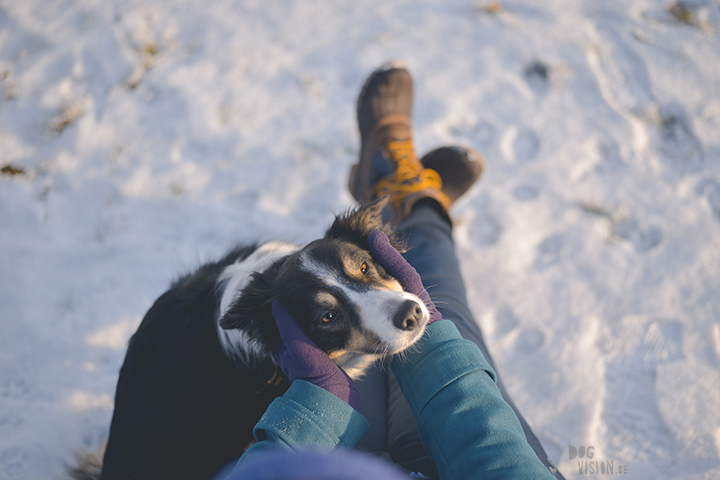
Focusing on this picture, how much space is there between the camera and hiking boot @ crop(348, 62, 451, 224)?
115 inches

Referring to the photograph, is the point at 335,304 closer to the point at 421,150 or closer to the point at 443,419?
the point at 443,419

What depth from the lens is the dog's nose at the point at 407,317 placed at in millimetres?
1616

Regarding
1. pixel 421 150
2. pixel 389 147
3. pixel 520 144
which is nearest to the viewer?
pixel 389 147

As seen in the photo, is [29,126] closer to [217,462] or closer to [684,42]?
[217,462]

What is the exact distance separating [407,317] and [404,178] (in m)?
1.56

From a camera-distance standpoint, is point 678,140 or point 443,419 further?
point 678,140

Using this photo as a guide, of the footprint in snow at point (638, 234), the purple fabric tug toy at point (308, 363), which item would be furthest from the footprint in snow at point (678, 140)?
the purple fabric tug toy at point (308, 363)

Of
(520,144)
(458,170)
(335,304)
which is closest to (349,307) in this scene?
(335,304)

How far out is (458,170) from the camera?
296 cm

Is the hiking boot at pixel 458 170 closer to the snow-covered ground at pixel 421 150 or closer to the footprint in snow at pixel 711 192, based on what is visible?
the snow-covered ground at pixel 421 150

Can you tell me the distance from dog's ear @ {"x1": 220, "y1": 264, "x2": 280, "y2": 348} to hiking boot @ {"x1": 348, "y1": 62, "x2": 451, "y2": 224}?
1.25m

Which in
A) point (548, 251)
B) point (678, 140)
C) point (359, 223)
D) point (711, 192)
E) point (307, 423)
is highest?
point (359, 223)

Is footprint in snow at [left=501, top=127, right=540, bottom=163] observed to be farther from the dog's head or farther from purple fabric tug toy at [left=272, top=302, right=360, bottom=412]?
purple fabric tug toy at [left=272, top=302, right=360, bottom=412]

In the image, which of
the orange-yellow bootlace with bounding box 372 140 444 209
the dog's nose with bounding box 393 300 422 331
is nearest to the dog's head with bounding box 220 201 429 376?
the dog's nose with bounding box 393 300 422 331
